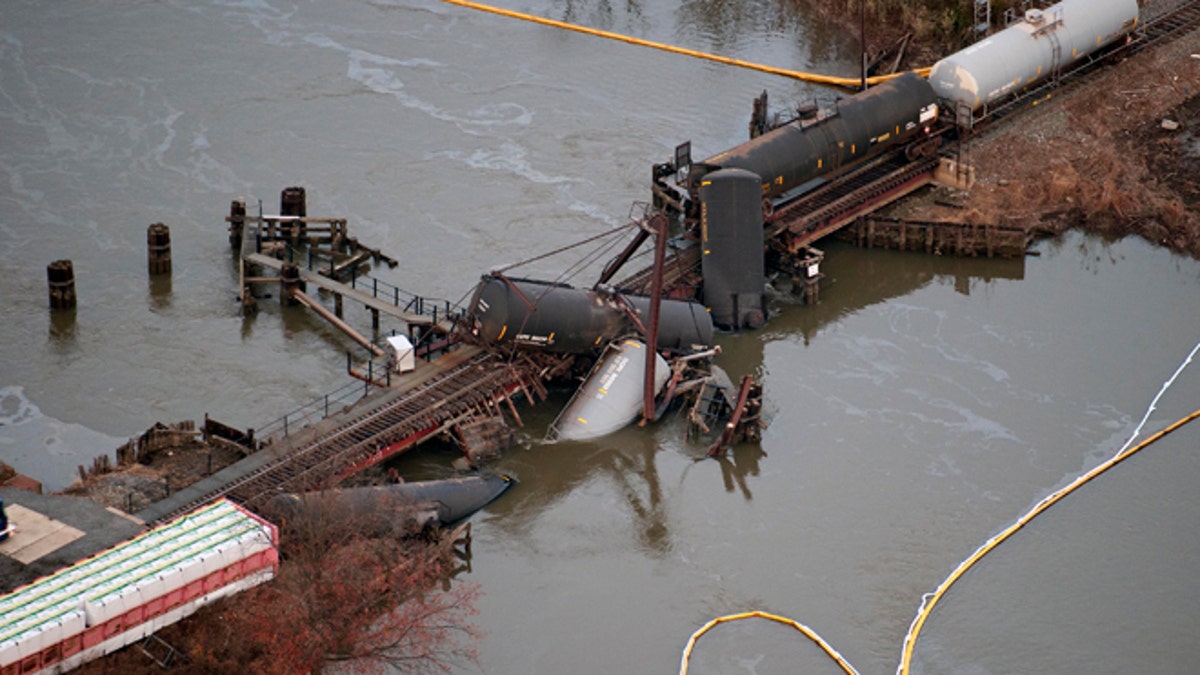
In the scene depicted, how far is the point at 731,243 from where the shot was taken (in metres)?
57.0

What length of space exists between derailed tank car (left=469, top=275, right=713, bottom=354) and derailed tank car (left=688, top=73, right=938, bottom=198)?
8.16 metres

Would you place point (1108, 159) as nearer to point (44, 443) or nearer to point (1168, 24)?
point (1168, 24)

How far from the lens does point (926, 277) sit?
205ft

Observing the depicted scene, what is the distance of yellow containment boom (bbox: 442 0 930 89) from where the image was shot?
255 ft

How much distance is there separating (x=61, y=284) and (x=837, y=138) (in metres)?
27.9

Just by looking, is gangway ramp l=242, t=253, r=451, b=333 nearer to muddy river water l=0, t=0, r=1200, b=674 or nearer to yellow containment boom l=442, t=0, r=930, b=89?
muddy river water l=0, t=0, r=1200, b=674

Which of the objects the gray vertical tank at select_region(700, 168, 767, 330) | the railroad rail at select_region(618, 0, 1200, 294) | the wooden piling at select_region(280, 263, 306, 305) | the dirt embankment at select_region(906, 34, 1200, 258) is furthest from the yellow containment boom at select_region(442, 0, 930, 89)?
the wooden piling at select_region(280, 263, 306, 305)

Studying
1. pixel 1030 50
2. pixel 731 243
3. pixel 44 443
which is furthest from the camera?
pixel 1030 50

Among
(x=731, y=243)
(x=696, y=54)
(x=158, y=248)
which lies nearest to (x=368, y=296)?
(x=158, y=248)

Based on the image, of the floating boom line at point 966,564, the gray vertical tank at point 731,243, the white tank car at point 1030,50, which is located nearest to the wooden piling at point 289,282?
the gray vertical tank at point 731,243

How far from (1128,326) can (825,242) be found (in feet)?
37.6

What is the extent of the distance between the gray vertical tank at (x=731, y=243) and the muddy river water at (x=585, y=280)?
4.15 feet

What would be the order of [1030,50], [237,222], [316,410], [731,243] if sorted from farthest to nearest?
1. [1030,50]
2. [237,222]
3. [731,243]
4. [316,410]

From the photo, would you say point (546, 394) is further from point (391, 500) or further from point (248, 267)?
point (248, 267)
